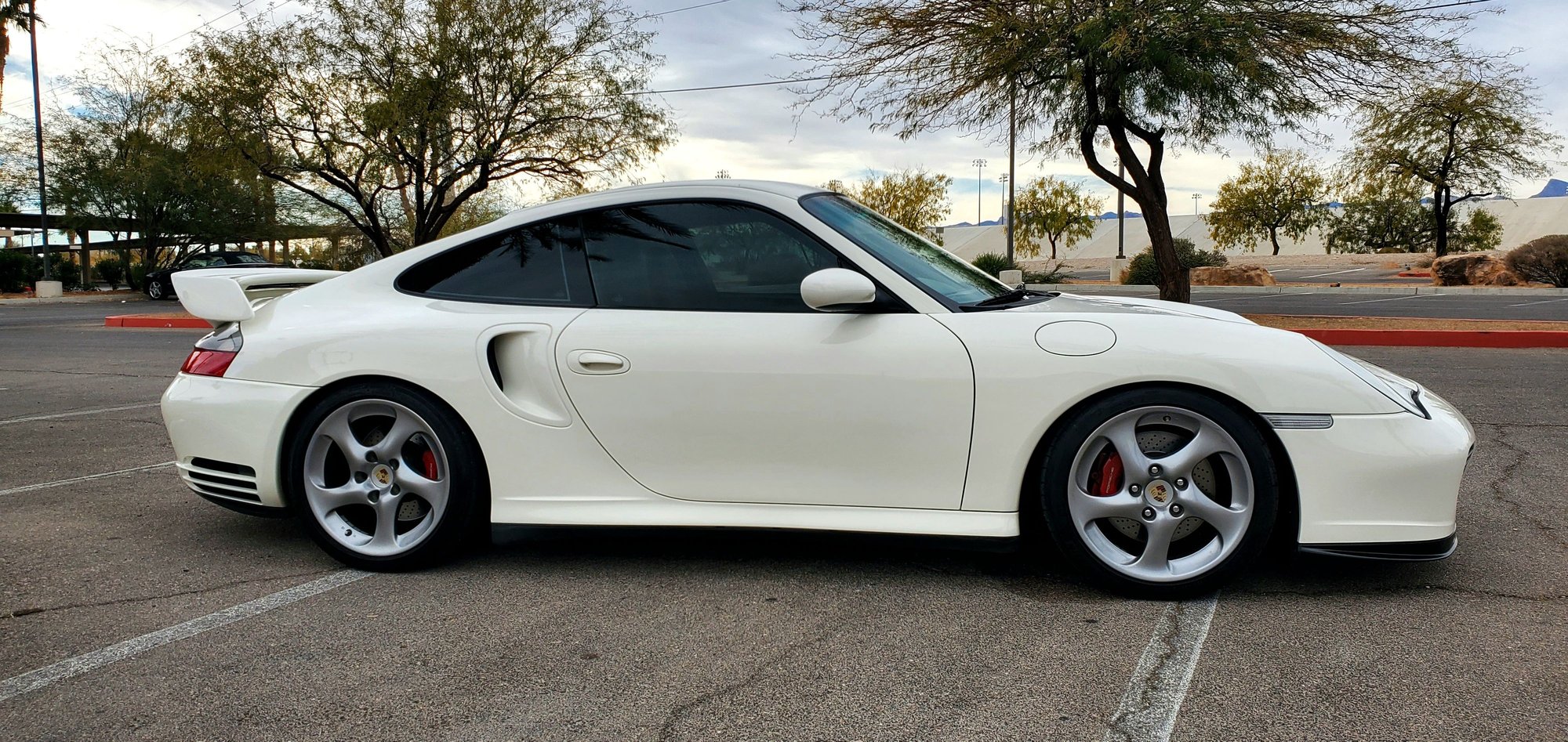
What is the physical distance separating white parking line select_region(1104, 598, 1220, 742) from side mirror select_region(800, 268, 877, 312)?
1.23 meters

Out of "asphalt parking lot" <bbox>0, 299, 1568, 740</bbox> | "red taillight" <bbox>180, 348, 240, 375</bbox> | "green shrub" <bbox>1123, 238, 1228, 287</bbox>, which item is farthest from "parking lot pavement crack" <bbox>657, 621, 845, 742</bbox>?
"green shrub" <bbox>1123, 238, 1228, 287</bbox>

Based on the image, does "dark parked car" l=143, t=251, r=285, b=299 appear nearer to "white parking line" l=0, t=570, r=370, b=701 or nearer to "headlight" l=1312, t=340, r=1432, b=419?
"white parking line" l=0, t=570, r=370, b=701

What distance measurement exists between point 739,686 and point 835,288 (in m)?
1.14

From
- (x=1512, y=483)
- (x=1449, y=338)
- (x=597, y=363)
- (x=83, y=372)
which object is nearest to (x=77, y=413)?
(x=83, y=372)

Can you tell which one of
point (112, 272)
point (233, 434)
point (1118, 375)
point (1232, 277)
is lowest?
point (233, 434)

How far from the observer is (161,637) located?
3.02m

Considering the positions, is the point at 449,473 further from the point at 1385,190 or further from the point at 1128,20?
the point at 1385,190

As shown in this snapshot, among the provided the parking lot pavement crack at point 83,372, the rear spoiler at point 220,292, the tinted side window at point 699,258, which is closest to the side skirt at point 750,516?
the tinted side window at point 699,258

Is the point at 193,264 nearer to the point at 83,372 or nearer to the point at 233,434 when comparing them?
the point at 83,372

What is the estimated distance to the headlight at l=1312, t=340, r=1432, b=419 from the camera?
10.2ft

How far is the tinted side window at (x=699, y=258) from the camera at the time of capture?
3395 millimetres

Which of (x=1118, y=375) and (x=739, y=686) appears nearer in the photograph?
(x=739, y=686)

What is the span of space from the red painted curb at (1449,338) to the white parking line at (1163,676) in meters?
9.01

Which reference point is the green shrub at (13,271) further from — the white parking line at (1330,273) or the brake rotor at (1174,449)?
the brake rotor at (1174,449)
